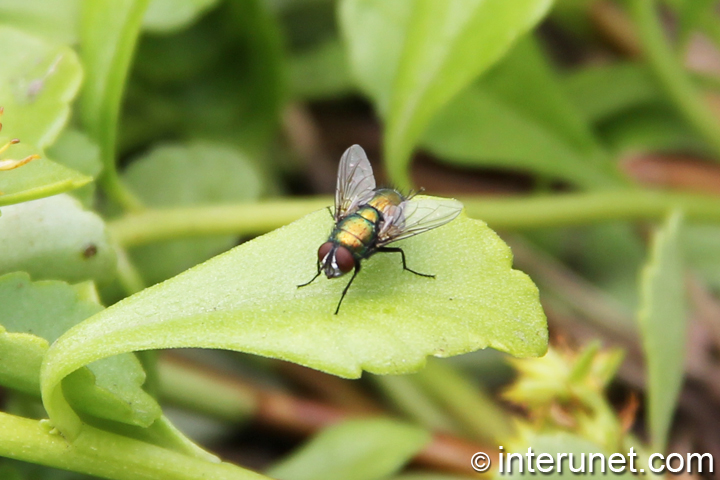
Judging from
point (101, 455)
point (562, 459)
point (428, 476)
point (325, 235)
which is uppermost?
point (325, 235)

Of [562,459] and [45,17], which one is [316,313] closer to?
[562,459]

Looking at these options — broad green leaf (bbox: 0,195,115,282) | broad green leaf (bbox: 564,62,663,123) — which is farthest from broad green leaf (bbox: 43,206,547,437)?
broad green leaf (bbox: 564,62,663,123)

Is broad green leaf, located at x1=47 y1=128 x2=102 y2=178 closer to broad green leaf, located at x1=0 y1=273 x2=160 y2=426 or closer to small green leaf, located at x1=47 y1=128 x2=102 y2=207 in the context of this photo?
small green leaf, located at x1=47 y1=128 x2=102 y2=207

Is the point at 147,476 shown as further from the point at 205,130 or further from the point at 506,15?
the point at 205,130

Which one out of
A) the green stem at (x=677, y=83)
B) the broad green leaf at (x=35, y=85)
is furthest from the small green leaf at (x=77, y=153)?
the green stem at (x=677, y=83)

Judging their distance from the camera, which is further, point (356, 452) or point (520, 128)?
point (520, 128)

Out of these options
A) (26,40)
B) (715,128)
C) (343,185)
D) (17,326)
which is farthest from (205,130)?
(715,128)

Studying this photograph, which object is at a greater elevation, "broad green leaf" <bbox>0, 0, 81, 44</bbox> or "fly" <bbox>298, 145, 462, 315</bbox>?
"broad green leaf" <bbox>0, 0, 81, 44</bbox>

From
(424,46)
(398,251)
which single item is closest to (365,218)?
(398,251)
